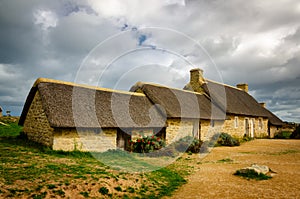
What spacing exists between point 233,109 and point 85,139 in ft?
48.5

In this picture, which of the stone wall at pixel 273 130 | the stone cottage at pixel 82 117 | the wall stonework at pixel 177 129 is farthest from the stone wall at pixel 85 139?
the stone wall at pixel 273 130

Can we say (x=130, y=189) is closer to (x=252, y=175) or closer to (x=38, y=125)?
(x=252, y=175)

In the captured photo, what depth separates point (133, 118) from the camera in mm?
13594

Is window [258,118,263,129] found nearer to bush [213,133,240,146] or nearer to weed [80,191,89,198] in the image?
bush [213,133,240,146]

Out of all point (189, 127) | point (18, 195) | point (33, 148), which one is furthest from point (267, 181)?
point (33, 148)

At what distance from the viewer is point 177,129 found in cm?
1568

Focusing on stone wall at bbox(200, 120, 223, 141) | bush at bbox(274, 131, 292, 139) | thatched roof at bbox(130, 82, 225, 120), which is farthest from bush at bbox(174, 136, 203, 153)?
bush at bbox(274, 131, 292, 139)

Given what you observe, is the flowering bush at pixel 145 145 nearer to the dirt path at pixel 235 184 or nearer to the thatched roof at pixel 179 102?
the thatched roof at pixel 179 102

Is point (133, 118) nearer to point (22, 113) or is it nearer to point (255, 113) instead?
point (22, 113)

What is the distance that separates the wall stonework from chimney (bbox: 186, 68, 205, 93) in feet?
20.3

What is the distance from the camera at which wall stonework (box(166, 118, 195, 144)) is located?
15.0 metres

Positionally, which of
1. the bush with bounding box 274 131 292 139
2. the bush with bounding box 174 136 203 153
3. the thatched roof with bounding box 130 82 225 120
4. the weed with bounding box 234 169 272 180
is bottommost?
the weed with bounding box 234 169 272 180

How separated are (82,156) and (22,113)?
6.15 metres

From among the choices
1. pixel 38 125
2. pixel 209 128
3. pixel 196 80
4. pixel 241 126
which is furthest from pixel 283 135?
pixel 38 125
